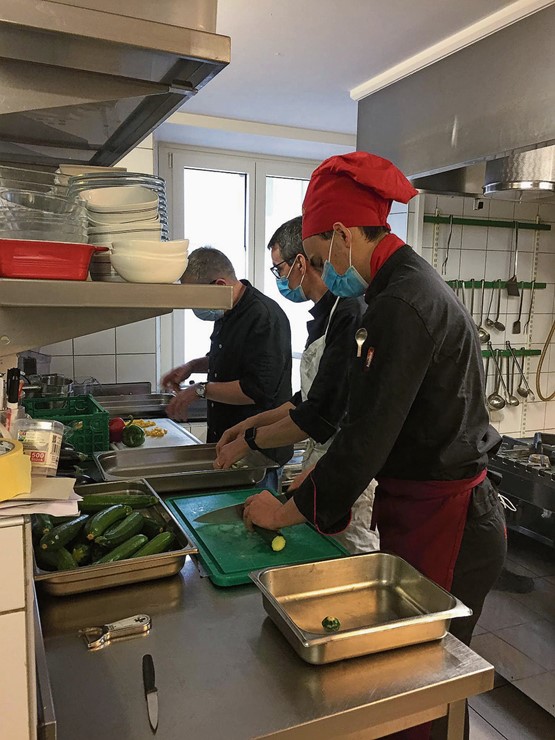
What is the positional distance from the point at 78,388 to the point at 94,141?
1668mm

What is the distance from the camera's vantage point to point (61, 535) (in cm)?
105

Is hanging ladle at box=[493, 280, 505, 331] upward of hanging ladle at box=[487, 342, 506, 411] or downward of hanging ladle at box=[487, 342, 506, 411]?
upward

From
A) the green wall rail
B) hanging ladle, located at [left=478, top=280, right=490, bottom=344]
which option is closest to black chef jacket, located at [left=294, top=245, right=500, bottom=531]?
the green wall rail

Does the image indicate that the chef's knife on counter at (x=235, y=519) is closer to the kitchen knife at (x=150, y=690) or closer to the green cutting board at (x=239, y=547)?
the green cutting board at (x=239, y=547)

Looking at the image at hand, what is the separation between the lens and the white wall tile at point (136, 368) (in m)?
3.23

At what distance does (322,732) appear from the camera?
748 mm

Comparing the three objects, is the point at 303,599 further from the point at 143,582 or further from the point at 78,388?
the point at 78,388

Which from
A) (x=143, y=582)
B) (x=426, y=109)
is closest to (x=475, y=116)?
(x=426, y=109)

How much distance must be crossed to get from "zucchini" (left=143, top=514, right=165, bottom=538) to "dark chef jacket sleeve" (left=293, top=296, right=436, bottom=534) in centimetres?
30

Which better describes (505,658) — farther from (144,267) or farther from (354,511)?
(144,267)

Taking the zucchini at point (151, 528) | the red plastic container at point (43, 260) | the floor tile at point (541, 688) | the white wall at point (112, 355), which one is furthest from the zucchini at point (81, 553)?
the white wall at point (112, 355)

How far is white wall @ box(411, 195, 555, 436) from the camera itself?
3.13 metres

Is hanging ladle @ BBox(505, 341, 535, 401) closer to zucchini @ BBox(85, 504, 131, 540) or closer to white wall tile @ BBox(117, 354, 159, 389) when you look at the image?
white wall tile @ BBox(117, 354, 159, 389)

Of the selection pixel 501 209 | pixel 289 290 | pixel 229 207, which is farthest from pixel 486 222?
pixel 289 290
